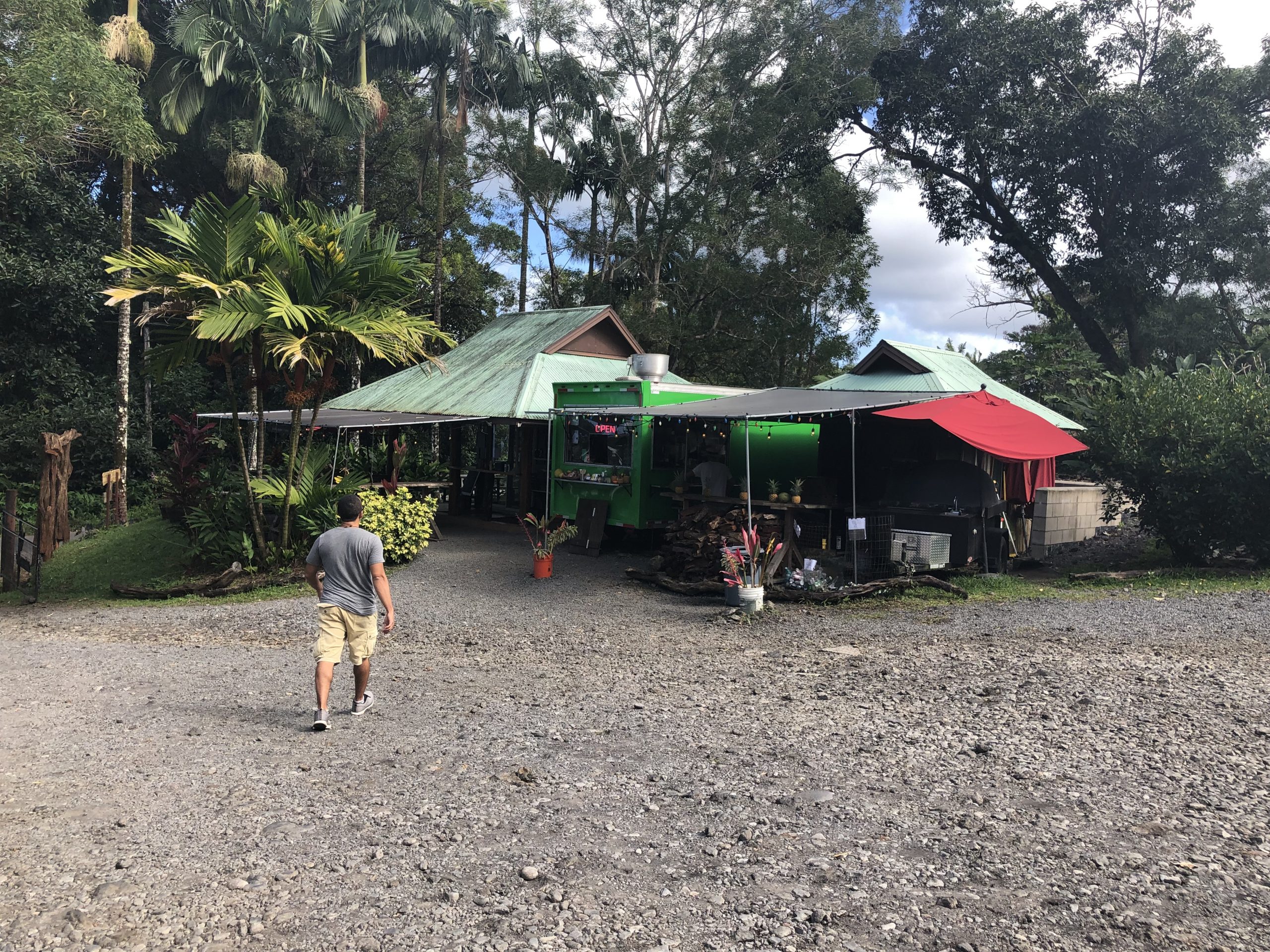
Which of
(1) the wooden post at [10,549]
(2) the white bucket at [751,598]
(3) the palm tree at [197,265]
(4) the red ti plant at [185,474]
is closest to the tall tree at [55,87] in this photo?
(4) the red ti plant at [185,474]

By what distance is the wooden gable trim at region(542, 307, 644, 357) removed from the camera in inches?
766

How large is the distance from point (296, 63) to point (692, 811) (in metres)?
28.1

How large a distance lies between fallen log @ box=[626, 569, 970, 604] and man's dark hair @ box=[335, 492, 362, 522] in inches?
216

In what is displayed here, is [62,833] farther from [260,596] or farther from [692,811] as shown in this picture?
[260,596]

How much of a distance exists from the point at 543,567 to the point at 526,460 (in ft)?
16.4

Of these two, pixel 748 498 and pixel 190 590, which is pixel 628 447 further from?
pixel 190 590

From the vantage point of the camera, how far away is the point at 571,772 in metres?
5.47

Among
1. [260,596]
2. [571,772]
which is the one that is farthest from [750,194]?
[571,772]

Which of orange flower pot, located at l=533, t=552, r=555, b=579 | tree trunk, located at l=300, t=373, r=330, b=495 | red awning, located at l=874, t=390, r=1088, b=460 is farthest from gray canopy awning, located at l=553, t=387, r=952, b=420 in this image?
tree trunk, located at l=300, t=373, r=330, b=495

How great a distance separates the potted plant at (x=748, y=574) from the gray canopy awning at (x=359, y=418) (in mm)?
7291

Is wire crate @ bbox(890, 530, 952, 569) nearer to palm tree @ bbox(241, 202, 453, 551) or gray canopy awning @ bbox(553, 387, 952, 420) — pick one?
gray canopy awning @ bbox(553, 387, 952, 420)

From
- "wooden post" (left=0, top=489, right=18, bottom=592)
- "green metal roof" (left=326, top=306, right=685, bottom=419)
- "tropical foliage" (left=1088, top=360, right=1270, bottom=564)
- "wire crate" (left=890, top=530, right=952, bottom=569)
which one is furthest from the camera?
"green metal roof" (left=326, top=306, right=685, bottom=419)

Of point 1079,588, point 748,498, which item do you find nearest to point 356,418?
point 748,498

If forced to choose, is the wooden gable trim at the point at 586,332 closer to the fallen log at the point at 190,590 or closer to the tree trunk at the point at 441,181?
the fallen log at the point at 190,590
